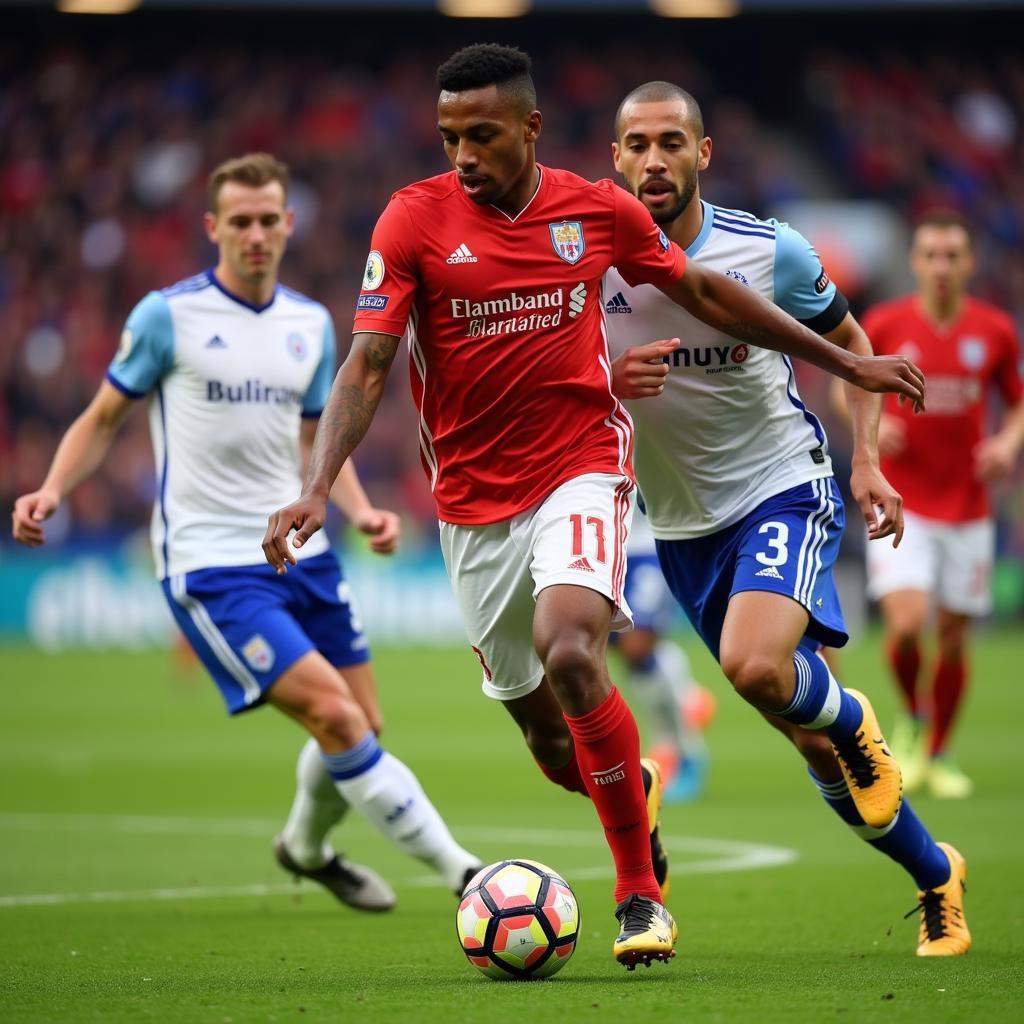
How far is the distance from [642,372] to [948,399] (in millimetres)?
5773

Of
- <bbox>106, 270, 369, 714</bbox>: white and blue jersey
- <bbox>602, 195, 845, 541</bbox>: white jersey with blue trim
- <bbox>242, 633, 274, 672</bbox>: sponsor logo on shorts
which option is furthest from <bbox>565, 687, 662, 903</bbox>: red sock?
<bbox>106, 270, 369, 714</bbox>: white and blue jersey

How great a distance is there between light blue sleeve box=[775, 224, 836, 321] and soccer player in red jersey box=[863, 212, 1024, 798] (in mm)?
4895

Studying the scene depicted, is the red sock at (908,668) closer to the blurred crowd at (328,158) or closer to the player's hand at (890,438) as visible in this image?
the player's hand at (890,438)

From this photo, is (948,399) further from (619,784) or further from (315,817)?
(619,784)

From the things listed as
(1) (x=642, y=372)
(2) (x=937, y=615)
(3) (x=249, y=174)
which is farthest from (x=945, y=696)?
(1) (x=642, y=372)

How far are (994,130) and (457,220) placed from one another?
28.0 meters

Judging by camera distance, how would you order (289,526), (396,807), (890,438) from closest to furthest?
(289,526), (396,807), (890,438)

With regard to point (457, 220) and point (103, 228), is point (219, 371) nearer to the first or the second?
point (457, 220)

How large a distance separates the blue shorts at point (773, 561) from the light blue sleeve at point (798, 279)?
583 mm

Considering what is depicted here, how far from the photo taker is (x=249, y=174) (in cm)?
752

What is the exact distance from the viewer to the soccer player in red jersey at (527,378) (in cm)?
524

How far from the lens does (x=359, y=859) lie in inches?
353

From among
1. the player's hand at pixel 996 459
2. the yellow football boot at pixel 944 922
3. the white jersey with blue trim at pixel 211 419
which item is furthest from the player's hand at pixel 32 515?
the player's hand at pixel 996 459

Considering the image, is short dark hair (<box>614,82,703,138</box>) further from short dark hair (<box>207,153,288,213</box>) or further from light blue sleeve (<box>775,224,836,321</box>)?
short dark hair (<box>207,153,288,213</box>)
